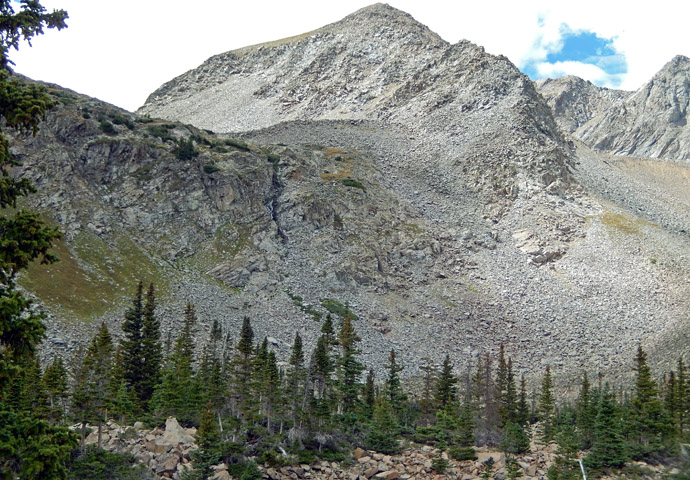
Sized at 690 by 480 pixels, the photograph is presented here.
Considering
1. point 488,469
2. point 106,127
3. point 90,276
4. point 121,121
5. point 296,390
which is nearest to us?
point 488,469

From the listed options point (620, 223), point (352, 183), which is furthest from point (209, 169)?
point (620, 223)

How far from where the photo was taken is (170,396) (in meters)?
42.2

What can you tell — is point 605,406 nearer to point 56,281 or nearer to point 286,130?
point 56,281

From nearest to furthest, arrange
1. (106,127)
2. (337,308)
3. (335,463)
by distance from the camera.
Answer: (335,463) → (337,308) → (106,127)

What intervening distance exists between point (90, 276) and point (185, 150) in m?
37.3

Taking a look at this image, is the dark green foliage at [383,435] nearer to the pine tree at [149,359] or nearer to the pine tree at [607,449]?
the pine tree at [607,449]

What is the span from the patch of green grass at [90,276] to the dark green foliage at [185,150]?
878 inches

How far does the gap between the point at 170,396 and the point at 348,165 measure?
8975 centimetres

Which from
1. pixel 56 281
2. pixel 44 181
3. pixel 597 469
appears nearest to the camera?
pixel 597 469

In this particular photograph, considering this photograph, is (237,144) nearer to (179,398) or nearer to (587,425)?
(179,398)

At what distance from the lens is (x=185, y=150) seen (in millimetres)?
103812

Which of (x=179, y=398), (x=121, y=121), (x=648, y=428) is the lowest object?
(x=648, y=428)

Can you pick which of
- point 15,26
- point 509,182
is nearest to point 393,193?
point 509,182

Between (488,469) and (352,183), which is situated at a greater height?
(352,183)
